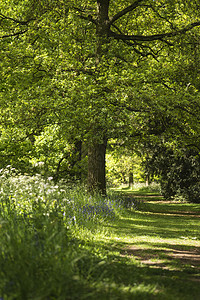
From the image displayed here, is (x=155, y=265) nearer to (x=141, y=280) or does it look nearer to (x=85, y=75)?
(x=141, y=280)

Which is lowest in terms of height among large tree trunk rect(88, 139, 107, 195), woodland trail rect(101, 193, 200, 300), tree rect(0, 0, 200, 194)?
woodland trail rect(101, 193, 200, 300)

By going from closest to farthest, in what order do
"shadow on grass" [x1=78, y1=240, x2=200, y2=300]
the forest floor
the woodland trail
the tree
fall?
1. "shadow on grass" [x1=78, y1=240, x2=200, y2=300]
2. the forest floor
3. the woodland trail
4. the tree

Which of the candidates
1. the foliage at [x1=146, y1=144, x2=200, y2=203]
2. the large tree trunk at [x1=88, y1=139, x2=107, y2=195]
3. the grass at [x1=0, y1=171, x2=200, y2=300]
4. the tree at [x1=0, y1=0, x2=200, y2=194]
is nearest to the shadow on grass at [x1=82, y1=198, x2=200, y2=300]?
the grass at [x1=0, y1=171, x2=200, y2=300]

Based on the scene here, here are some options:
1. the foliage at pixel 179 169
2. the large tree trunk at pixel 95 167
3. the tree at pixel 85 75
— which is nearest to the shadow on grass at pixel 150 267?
the tree at pixel 85 75

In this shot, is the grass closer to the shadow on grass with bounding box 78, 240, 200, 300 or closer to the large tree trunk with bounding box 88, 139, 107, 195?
the shadow on grass with bounding box 78, 240, 200, 300

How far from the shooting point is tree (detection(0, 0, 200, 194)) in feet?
40.1

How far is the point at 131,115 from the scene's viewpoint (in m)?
12.4

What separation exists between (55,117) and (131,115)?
2608mm

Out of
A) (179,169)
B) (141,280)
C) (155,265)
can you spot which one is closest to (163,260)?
(155,265)

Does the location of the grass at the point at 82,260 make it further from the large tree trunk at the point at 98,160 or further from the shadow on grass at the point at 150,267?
the large tree trunk at the point at 98,160

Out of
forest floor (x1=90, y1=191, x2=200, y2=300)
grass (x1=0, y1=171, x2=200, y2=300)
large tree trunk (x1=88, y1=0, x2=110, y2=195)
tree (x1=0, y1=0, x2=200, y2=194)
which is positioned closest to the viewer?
grass (x1=0, y1=171, x2=200, y2=300)

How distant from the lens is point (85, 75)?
12.6m

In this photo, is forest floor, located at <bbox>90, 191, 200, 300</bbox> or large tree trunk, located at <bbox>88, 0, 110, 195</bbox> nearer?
forest floor, located at <bbox>90, 191, 200, 300</bbox>

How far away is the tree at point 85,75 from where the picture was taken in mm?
12227
